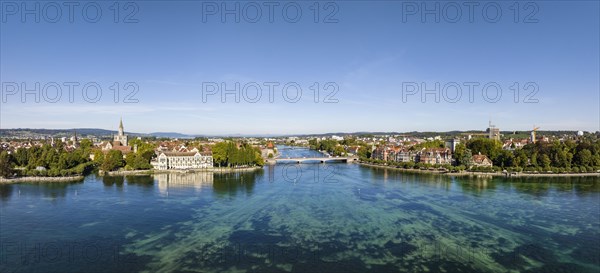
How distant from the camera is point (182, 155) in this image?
3322 centimetres

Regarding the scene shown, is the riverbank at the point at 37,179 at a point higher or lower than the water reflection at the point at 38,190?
higher

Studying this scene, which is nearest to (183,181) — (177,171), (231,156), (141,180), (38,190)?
(141,180)

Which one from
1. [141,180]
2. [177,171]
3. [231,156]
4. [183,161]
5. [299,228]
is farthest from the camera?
[231,156]

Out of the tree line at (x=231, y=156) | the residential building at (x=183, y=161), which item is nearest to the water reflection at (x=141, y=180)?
the residential building at (x=183, y=161)

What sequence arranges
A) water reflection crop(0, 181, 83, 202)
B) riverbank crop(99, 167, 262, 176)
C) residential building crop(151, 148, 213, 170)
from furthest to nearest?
1. residential building crop(151, 148, 213, 170)
2. riverbank crop(99, 167, 262, 176)
3. water reflection crop(0, 181, 83, 202)

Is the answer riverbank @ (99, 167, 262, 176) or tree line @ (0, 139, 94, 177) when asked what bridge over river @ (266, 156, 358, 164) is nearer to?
riverbank @ (99, 167, 262, 176)

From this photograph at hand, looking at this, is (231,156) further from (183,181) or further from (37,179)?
(37,179)

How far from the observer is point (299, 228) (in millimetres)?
13742

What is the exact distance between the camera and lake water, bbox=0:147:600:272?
34.1 ft

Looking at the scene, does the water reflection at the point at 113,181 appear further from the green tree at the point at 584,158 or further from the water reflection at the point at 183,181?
the green tree at the point at 584,158

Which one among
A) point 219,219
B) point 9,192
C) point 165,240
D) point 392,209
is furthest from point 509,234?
point 9,192

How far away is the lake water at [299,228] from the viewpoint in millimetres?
10383

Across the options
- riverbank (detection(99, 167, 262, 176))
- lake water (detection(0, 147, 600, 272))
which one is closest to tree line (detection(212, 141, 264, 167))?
riverbank (detection(99, 167, 262, 176))

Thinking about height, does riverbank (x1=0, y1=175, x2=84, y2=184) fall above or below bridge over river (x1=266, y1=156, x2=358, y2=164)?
below
